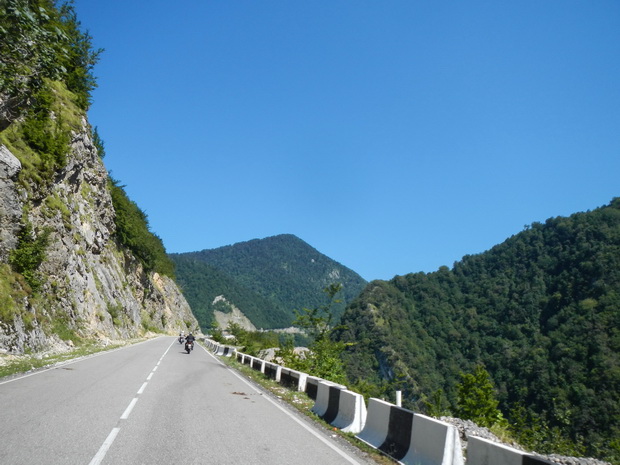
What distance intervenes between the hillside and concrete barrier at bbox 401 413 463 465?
8996 millimetres

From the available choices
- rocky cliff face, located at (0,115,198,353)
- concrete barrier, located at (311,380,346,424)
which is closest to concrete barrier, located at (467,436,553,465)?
concrete barrier, located at (311,380,346,424)

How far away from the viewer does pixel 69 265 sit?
32.9 m

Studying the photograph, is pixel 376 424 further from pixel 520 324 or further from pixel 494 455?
pixel 520 324

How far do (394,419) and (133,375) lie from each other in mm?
11632

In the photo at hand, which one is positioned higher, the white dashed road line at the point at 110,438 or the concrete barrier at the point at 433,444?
the concrete barrier at the point at 433,444

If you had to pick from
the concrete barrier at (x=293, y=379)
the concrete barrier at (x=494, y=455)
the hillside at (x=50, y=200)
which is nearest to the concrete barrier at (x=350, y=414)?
the concrete barrier at (x=494, y=455)

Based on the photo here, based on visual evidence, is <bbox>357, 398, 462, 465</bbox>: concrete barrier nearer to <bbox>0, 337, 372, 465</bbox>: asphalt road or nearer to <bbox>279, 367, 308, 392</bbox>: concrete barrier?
<bbox>0, 337, 372, 465</bbox>: asphalt road

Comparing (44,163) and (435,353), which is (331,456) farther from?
(435,353)

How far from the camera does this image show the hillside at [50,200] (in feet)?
30.2

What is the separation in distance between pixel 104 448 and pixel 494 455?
4964 mm

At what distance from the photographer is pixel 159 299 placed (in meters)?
78.4

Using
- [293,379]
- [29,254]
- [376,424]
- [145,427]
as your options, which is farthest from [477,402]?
[29,254]

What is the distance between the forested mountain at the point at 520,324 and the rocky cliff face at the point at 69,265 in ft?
87.6

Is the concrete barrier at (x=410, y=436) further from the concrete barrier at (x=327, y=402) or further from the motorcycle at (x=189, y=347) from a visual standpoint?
the motorcycle at (x=189, y=347)
